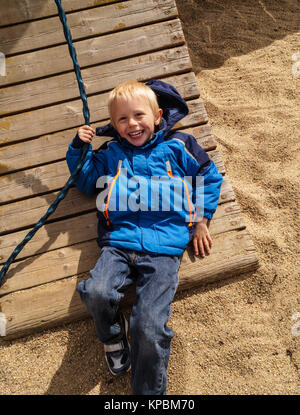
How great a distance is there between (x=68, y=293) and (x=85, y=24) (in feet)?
5.85

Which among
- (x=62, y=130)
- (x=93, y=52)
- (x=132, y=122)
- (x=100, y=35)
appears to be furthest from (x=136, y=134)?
(x=100, y=35)

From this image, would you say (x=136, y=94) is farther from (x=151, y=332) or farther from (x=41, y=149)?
(x=151, y=332)

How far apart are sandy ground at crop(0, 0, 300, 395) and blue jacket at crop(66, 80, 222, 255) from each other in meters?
0.45

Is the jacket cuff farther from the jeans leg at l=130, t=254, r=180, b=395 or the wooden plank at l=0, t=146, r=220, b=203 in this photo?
the jeans leg at l=130, t=254, r=180, b=395

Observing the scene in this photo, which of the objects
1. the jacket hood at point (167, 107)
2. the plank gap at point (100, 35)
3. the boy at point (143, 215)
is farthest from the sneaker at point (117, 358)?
the plank gap at point (100, 35)

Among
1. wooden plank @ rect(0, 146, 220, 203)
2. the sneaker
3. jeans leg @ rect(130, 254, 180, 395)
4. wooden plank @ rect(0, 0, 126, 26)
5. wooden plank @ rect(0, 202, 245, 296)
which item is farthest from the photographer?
wooden plank @ rect(0, 0, 126, 26)

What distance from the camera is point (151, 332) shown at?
153 centimetres

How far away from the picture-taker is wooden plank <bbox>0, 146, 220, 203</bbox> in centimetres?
208

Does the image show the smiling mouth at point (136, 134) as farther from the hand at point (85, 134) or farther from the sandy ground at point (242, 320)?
the sandy ground at point (242, 320)

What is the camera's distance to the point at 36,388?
1.77 m

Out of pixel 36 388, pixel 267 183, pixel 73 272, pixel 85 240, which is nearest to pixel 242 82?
pixel 267 183

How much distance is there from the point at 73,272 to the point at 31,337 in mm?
425

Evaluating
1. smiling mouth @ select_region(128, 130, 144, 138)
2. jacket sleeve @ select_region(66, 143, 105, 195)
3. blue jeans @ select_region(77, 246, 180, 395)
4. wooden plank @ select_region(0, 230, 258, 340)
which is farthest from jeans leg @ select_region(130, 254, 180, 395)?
smiling mouth @ select_region(128, 130, 144, 138)

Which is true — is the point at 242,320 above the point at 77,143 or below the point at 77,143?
below
